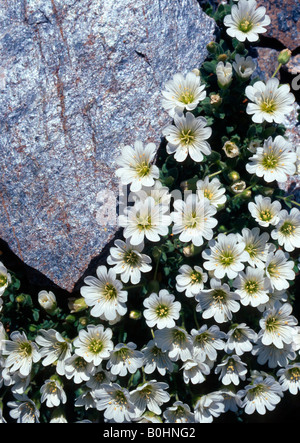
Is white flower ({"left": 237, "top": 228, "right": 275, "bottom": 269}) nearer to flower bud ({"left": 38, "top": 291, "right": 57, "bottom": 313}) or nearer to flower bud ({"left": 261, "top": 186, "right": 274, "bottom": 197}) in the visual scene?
flower bud ({"left": 261, "top": 186, "right": 274, "bottom": 197})

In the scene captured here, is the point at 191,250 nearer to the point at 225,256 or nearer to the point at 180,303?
the point at 225,256

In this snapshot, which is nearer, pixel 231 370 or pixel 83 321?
pixel 231 370

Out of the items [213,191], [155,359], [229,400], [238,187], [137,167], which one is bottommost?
[229,400]

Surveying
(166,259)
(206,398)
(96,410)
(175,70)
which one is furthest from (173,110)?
→ (96,410)

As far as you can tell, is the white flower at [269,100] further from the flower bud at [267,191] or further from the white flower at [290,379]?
the white flower at [290,379]

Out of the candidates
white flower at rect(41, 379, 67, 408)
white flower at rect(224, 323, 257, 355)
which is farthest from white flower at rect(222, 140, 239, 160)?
white flower at rect(41, 379, 67, 408)

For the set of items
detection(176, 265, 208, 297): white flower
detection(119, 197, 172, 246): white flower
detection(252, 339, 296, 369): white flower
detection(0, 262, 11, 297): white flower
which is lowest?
detection(252, 339, 296, 369): white flower

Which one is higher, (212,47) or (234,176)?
(212,47)

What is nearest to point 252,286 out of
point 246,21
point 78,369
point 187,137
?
point 187,137
